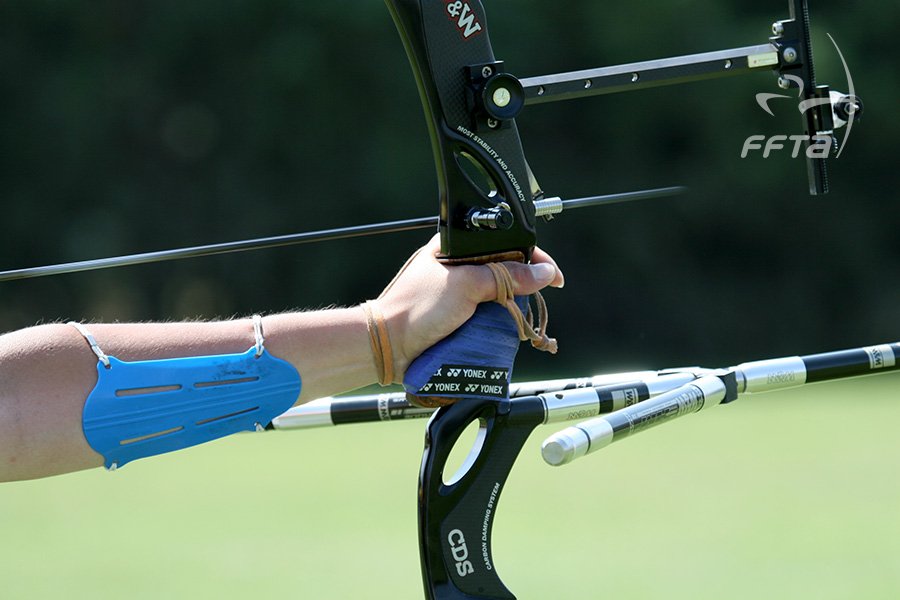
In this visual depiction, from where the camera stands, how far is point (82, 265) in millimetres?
1472

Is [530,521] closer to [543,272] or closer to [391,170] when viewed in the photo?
[543,272]

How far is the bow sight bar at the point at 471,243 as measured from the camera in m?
1.34

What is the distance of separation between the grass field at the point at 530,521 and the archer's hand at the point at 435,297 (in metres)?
0.83

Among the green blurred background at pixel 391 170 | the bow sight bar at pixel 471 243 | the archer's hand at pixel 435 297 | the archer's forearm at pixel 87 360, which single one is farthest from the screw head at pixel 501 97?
the green blurred background at pixel 391 170

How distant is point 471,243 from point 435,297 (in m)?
0.08

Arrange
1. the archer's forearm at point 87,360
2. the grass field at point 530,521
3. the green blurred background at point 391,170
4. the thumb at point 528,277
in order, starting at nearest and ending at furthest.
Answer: the archer's forearm at point 87,360 → the thumb at point 528,277 → the grass field at point 530,521 → the green blurred background at point 391,170

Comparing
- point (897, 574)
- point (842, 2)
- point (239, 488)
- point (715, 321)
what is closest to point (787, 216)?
point (715, 321)

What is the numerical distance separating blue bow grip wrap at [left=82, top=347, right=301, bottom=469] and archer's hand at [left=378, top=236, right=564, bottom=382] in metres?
0.12

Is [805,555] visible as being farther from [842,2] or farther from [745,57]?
[842,2]

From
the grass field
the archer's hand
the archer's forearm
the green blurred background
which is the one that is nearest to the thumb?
the archer's hand

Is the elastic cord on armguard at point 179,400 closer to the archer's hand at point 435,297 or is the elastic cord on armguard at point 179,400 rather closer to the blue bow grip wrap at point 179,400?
the blue bow grip wrap at point 179,400

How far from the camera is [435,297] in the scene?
1.34m

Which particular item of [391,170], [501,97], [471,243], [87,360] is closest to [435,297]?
[471,243]

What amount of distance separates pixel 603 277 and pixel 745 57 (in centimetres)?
391
